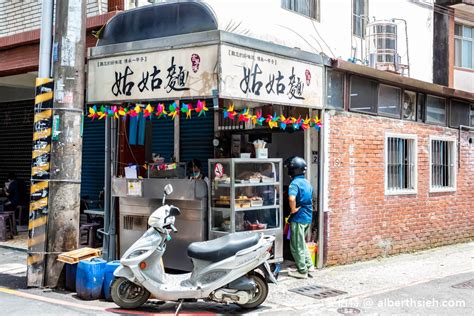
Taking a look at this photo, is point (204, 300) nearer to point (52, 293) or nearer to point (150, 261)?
point (150, 261)

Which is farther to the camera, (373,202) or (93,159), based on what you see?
(93,159)

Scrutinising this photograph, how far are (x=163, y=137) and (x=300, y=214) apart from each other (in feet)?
15.1

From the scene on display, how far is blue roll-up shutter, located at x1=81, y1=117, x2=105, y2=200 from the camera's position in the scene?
12980 mm

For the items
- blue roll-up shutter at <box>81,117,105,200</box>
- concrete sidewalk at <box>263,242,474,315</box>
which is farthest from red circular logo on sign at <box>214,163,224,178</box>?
blue roll-up shutter at <box>81,117,105,200</box>

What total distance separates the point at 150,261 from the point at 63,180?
2021 mm

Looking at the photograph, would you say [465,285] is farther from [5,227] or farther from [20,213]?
[20,213]

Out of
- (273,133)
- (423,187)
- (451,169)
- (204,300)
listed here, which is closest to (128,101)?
(204,300)

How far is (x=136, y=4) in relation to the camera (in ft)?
32.5

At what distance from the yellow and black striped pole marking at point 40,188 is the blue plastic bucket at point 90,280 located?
31.5 inches

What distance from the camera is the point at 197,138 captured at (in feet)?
38.1

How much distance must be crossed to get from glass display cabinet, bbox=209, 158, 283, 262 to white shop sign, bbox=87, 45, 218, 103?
1.30 meters

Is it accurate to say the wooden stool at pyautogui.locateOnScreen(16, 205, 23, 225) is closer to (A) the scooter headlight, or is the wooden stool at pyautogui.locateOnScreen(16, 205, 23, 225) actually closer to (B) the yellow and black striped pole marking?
(B) the yellow and black striped pole marking

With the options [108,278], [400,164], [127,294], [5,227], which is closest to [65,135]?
[108,278]

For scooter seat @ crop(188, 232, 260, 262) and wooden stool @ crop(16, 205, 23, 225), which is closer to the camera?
scooter seat @ crop(188, 232, 260, 262)
